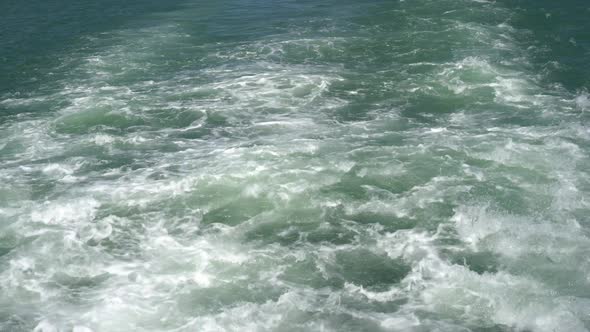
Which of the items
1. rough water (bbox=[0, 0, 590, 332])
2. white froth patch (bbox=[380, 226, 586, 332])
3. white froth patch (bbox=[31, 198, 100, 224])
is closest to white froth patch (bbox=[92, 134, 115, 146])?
rough water (bbox=[0, 0, 590, 332])

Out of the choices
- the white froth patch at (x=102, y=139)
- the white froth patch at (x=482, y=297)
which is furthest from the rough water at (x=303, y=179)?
the white froth patch at (x=102, y=139)

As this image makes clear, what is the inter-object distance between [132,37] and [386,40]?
14.4 metres

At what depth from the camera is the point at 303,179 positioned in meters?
17.3

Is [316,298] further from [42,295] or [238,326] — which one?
[42,295]

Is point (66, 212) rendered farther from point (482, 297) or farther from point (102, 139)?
point (482, 297)

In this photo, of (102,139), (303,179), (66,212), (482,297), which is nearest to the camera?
(482,297)

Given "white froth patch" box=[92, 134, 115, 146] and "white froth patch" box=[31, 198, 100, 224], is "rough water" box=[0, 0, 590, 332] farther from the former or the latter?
"white froth patch" box=[92, 134, 115, 146]

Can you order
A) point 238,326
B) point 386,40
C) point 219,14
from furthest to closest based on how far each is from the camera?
point 219,14
point 386,40
point 238,326

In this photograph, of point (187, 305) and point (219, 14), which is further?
point (219, 14)

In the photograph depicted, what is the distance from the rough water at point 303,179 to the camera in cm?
1277

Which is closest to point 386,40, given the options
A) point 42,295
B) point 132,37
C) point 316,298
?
point 132,37

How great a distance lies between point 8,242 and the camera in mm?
15367

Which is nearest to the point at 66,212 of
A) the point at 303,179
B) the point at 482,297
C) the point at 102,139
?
the point at 102,139

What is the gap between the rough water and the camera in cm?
1277
